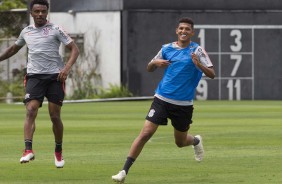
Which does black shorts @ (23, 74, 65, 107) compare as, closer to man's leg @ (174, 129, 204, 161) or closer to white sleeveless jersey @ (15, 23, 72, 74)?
white sleeveless jersey @ (15, 23, 72, 74)

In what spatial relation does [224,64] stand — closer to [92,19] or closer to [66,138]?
[92,19]

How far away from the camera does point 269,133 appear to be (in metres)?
23.5

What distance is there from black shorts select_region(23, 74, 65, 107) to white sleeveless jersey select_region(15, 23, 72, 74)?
3.2 inches

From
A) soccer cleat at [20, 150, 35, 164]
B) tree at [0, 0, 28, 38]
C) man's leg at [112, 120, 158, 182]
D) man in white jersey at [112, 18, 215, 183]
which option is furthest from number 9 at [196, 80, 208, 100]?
man's leg at [112, 120, 158, 182]

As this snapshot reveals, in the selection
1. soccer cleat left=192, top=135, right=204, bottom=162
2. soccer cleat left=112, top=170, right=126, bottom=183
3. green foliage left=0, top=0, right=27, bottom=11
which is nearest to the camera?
soccer cleat left=112, top=170, right=126, bottom=183

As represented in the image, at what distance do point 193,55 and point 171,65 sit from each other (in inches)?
14.3

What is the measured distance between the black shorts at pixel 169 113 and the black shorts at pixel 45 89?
1.71m

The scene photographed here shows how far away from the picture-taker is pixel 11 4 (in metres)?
54.8

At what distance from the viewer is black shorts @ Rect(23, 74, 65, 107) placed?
51.3 feet

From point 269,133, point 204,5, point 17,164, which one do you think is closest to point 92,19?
point 204,5

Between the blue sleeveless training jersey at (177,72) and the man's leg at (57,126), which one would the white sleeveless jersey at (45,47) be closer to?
the man's leg at (57,126)

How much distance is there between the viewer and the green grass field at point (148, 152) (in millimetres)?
14422

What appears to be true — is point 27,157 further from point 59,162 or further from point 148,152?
point 148,152

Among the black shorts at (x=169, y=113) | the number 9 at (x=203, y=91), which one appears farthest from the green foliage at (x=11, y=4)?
the black shorts at (x=169, y=113)
